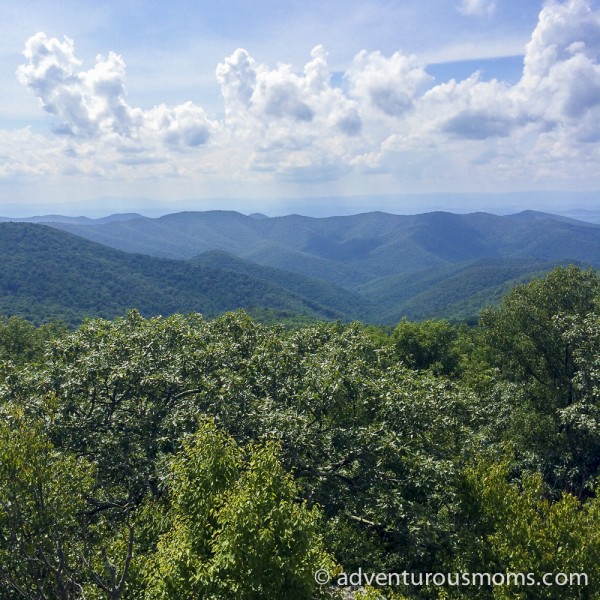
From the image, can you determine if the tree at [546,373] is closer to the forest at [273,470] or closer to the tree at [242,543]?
the forest at [273,470]

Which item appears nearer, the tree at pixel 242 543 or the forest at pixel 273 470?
the tree at pixel 242 543

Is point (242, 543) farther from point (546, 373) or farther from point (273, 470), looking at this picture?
point (546, 373)

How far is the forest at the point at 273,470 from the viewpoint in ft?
39.0

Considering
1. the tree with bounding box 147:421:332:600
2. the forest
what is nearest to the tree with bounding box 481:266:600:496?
the forest

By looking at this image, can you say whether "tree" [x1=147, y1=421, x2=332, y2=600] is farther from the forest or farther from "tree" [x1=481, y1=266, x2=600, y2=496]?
"tree" [x1=481, y1=266, x2=600, y2=496]

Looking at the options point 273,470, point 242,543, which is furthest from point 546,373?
point 242,543

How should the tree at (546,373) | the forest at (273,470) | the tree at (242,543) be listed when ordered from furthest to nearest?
1. the tree at (546,373)
2. the forest at (273,470)
3. the tree at (242,543)

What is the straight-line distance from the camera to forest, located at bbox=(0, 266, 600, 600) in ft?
39.0

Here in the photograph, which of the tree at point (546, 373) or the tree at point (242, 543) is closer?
the tree at point (242, 543)

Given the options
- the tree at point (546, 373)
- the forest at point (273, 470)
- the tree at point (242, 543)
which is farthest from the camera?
the tree at point (546, 373)

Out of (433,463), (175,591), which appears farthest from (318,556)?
(433,463)

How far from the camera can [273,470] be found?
40.6ft

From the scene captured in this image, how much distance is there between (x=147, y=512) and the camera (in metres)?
16.8

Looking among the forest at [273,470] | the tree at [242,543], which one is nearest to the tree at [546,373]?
the forest at [273,470]
